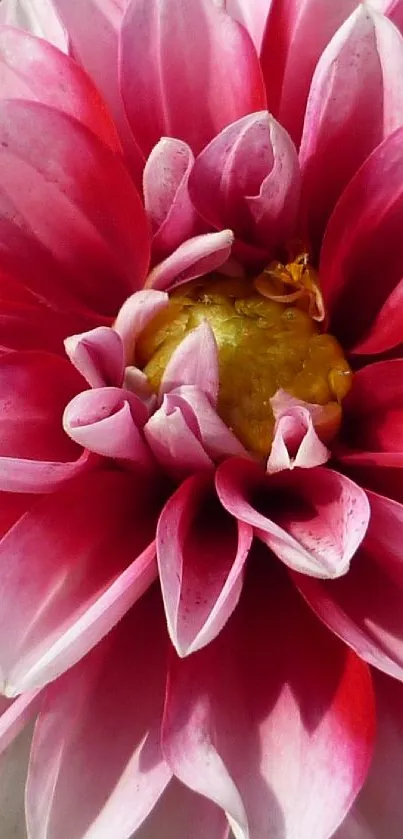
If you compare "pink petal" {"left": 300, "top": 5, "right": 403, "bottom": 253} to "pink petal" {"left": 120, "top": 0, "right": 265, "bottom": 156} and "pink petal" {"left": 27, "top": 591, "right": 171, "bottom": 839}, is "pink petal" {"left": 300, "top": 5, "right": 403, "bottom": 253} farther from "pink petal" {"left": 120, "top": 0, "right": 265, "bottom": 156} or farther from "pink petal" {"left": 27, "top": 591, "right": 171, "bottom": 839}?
"pink petal" {"left": 27, "top": 591, "right": 171, "bottom": 839}

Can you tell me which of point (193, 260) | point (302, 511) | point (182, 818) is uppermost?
point (193, 260)

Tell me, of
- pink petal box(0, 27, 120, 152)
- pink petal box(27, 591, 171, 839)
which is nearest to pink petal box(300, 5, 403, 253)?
pink petal box(0, 27, 120, 152)

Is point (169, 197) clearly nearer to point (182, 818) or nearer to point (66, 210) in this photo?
point (66, 210)

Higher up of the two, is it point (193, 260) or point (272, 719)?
point (193, 260)

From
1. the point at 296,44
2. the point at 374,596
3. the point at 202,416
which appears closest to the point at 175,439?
the point at 202,416

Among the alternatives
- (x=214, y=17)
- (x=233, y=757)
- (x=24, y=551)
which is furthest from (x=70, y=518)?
(x=214, y=17)

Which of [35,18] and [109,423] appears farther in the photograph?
[35,18]

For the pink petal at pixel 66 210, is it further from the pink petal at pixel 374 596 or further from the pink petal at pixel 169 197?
the pink petal at pixel 374 596

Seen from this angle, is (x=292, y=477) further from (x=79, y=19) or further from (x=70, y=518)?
(x=79, y=19)
